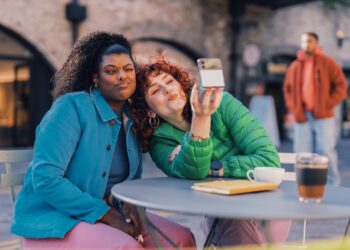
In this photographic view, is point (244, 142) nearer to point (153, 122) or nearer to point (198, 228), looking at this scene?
point (153, 122)

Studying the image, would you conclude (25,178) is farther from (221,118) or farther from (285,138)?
(285,138)

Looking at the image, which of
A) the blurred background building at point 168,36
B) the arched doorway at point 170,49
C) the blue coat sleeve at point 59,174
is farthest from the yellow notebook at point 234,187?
the arched doorway at point 170,49

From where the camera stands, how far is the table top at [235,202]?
5.93ft

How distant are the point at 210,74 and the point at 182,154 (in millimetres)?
423

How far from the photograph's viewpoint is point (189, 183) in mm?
2400

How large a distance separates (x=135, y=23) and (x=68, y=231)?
10564mm

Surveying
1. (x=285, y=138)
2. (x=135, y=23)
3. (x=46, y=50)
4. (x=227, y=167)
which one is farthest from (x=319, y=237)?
(x=285, y=138)

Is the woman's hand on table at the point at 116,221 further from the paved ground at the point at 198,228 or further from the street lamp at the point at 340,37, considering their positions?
the street lamp at the point at 340,37

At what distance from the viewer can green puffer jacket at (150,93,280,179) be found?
2529 millimetres

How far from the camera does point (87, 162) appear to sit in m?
2.41

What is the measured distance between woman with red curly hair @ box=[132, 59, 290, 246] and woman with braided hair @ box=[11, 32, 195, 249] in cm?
9

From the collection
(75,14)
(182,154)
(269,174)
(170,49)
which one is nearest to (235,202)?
(269,174)

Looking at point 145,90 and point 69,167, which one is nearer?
point 69,167

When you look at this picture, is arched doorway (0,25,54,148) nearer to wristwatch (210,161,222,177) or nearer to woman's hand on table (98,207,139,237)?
wristwatch (210,161,222,177)
